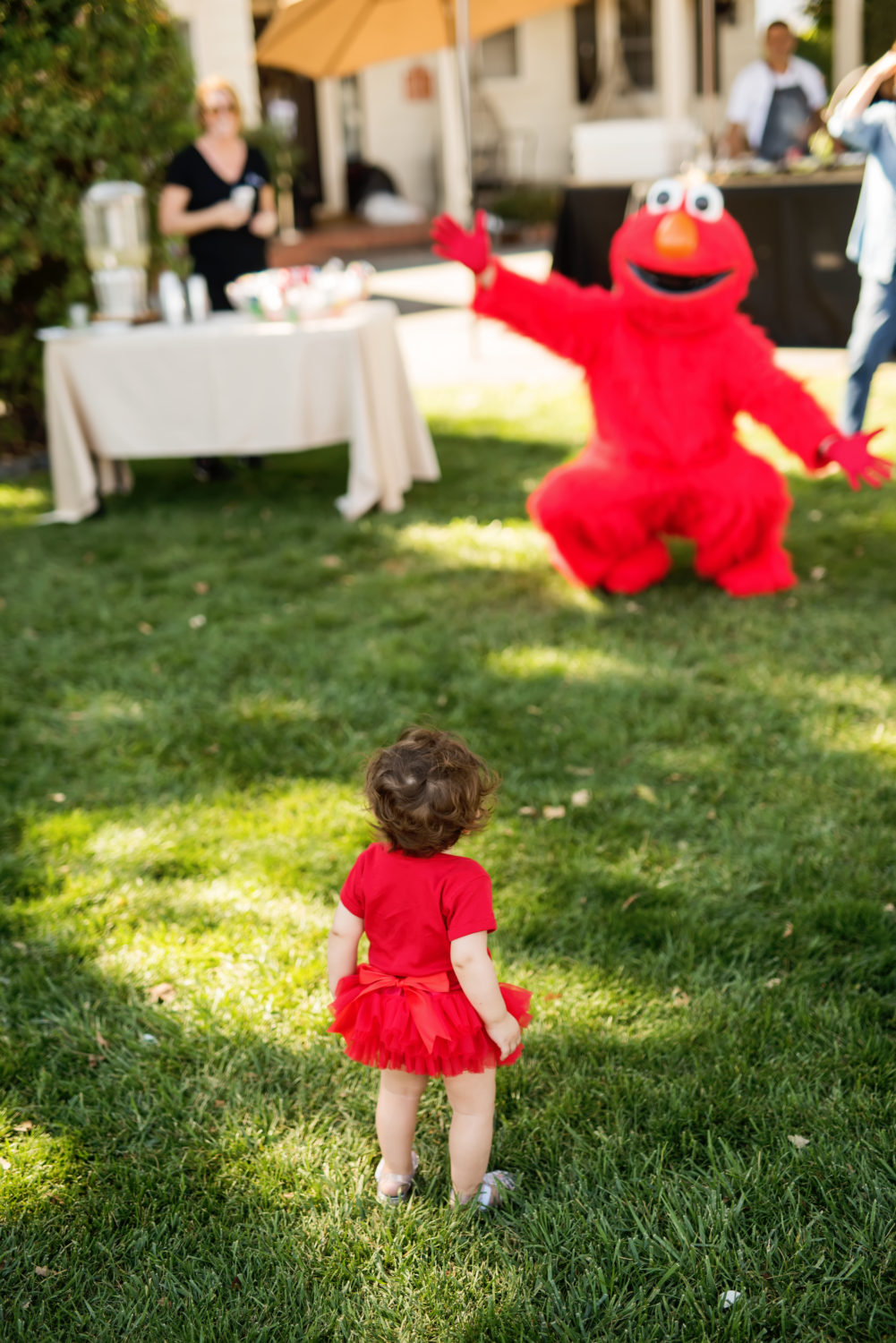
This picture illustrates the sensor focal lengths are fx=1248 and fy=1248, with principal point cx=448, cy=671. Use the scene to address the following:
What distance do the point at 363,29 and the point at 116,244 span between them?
12.6ft

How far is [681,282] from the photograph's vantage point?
415 cm

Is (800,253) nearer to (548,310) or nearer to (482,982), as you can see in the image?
(548,310)

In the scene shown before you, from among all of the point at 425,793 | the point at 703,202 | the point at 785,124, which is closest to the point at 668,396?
the point at 703,202

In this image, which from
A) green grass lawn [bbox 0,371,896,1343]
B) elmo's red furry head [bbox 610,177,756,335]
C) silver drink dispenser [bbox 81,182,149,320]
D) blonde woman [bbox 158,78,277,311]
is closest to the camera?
green grass lawn [bbox 0,371,896,1343]

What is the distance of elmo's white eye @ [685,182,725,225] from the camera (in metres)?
4.14

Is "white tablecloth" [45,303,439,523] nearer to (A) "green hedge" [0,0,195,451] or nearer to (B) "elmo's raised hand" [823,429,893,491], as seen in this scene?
(A) "green hedge" [0,0,195,451]

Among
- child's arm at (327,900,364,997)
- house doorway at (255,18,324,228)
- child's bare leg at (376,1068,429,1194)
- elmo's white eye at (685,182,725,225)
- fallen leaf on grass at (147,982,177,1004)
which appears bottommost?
fallen leaf on grass at (147,982,177,1004)

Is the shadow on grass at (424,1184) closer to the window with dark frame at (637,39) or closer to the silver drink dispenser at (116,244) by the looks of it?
the silver drink dispenser at (116,244)

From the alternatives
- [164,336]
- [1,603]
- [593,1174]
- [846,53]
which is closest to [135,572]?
[1,603]

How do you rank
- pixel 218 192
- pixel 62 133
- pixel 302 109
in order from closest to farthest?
pixel 218 192, pixel 62 133, pixel 302 109

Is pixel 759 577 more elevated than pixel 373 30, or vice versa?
pixel 373 30

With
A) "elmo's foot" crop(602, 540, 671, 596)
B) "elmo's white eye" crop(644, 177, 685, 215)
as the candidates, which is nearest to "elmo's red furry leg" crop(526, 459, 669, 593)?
"elmo's foot" crop(602, 540, 671, 596)

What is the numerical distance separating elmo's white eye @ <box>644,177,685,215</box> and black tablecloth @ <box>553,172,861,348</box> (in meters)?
4.37

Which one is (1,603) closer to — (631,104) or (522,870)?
(522,870)
